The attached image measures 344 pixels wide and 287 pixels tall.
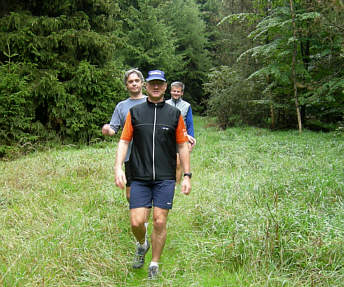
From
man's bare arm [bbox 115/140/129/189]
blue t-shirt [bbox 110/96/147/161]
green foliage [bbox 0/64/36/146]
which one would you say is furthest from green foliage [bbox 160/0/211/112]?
man's bare arm [bbox 115/140/129/189]

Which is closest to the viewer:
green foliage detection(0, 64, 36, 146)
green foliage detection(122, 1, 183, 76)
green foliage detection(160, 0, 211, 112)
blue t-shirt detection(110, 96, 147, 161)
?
blue t-shirt detection(110, 96, 147, 161)

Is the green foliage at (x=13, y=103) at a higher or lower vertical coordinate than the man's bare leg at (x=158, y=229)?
higher

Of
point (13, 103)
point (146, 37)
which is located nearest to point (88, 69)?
point (13, 103)

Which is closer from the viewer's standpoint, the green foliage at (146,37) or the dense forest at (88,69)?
the dense forest at (88,69)

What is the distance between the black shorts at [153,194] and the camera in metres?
Result: 3.30

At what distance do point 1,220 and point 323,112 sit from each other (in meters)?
14.8

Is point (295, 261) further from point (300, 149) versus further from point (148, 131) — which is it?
point (300, 149)

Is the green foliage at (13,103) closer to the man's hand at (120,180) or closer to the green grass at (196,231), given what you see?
the green grass at (196,231)

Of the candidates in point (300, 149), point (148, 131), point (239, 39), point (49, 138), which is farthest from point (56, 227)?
point (239, 39)

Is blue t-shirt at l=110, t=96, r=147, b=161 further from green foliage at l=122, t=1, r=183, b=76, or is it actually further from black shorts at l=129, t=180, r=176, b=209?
green foliage at l=122, t=1, r=183, b=76

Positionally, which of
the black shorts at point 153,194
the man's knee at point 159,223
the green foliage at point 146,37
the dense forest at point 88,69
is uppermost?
the green foliage at point 146,37

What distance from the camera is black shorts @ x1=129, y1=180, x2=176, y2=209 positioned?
330 centimetres

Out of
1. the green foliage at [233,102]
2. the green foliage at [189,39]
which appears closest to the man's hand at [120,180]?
the green foliage at [233,102]

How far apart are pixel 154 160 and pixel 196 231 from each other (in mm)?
1366
